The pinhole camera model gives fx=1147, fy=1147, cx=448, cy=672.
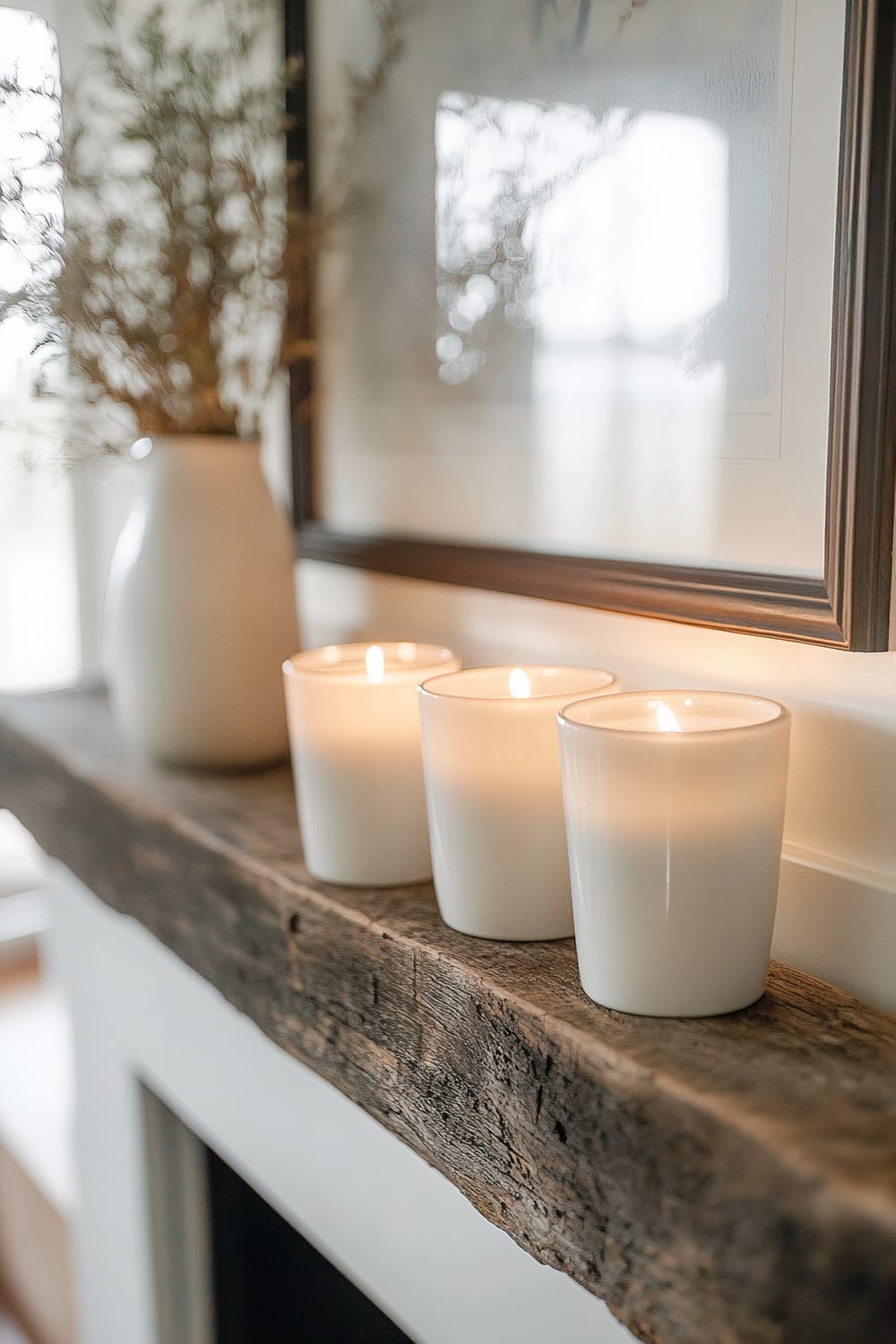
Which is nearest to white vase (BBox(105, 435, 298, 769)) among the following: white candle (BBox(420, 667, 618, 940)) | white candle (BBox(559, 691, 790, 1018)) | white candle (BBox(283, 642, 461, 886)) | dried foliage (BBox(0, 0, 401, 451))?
dried foliage (BBox(0, 0, 401, 451))

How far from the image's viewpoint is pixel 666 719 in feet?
1.76

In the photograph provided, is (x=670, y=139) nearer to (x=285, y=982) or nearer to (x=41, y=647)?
(x=285, y=982)

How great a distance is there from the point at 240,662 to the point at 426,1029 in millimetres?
363

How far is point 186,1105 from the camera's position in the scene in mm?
1018

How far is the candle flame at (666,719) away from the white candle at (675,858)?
62 millimetres

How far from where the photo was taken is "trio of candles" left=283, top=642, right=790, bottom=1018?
462mm

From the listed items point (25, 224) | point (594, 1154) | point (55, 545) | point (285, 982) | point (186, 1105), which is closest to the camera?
point (594, 1154)

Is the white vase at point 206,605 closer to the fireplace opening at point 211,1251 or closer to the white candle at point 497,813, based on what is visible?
the white candle at point 497,813

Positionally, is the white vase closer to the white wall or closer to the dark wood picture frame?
the white wall

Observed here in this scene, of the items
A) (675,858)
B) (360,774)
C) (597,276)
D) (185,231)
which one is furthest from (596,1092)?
(185,231)

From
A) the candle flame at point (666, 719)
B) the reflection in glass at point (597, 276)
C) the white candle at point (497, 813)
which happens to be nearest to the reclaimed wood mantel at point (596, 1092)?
the white candle at point (497, 813)

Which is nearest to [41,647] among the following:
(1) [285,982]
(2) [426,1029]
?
(1) [285,982]

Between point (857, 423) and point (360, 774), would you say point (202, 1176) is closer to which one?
point (360, 774)

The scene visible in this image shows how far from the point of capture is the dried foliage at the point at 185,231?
0.79 m
